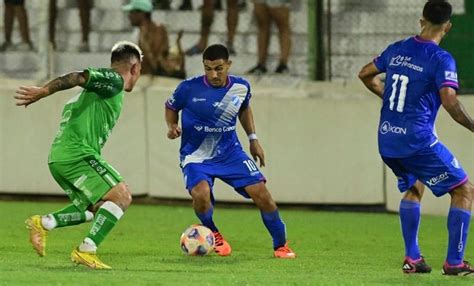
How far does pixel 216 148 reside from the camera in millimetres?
13242

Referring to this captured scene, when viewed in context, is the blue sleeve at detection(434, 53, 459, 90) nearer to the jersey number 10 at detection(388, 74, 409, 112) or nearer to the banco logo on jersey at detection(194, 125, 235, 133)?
the jersey number 10 at detection(388, 74, 409, 112)

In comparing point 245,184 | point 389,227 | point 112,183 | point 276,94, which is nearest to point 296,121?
point 276,94

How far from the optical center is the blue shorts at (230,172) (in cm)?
1312

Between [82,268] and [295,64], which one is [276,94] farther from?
[82,268]

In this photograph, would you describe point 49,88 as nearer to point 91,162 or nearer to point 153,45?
point 91,162

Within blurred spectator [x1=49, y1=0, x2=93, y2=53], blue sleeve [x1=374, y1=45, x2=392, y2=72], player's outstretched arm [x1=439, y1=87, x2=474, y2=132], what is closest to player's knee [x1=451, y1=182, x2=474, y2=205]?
player's outstretched arm [x1=439, y1=87, x2=474, y2=132]

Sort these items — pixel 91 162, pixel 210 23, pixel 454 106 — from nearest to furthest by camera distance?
pixel 454 106, pixel 91 162, pixel 210 23

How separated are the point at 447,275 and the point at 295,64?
665 cm

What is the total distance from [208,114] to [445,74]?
292 centimetres

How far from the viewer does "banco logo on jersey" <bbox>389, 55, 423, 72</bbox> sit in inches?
436

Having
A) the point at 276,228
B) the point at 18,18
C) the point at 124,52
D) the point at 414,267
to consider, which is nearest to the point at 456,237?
the point at 414,267

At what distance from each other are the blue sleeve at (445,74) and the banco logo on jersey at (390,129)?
465mm

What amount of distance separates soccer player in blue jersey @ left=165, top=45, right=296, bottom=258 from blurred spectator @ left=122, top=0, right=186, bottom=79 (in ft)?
15.6

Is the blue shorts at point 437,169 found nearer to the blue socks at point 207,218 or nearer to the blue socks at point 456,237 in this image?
the blue socks at point 456,237
